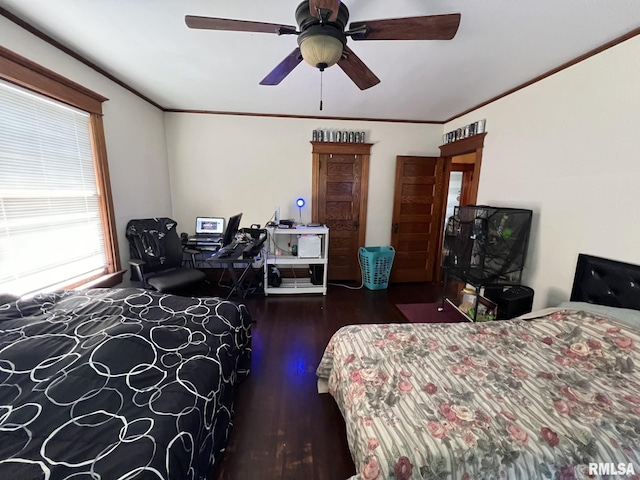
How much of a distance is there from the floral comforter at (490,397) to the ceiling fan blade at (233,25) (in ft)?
6.17

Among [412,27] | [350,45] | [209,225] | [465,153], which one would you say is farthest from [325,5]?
[209,225]

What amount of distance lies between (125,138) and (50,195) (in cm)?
108

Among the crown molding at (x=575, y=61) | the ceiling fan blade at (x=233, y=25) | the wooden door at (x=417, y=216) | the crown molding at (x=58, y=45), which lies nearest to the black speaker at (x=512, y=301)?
the wooden door at (x=417, y=216)

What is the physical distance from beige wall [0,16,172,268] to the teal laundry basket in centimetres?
303

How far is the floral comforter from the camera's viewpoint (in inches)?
38.2

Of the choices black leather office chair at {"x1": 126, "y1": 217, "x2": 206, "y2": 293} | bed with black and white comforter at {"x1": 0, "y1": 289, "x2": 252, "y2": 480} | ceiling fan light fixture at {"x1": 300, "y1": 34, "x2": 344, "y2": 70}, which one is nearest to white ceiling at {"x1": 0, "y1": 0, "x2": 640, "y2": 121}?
ceiling fan light fixture at {"x1": 300, "y1": 34, "x2": 344, "y2": 70}

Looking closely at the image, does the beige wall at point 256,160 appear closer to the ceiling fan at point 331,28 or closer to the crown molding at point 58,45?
the crown molding at point 58,45

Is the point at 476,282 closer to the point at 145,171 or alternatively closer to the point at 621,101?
the point at 621,101

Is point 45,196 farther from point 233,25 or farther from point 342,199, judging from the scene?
point 342,199

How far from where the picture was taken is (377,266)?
12.5 feet

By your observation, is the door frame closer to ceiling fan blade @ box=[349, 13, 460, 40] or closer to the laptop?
ceiling fan blade @ box=[349, 13, 460, 40]

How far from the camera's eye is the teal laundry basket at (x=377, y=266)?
379 centimetres

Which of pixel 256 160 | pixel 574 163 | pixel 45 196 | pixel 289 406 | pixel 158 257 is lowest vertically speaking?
pixel 289 406

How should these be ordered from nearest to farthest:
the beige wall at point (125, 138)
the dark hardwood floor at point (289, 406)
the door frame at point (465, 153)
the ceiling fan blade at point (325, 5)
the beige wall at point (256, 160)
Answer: the ceiling fan blade at point (325, 5)
the dark hardwood floor at point (289, 406)
the beige wall at point (125, 138)
the door frame at point (465, 153)
the beige wall at point (256, 160)
